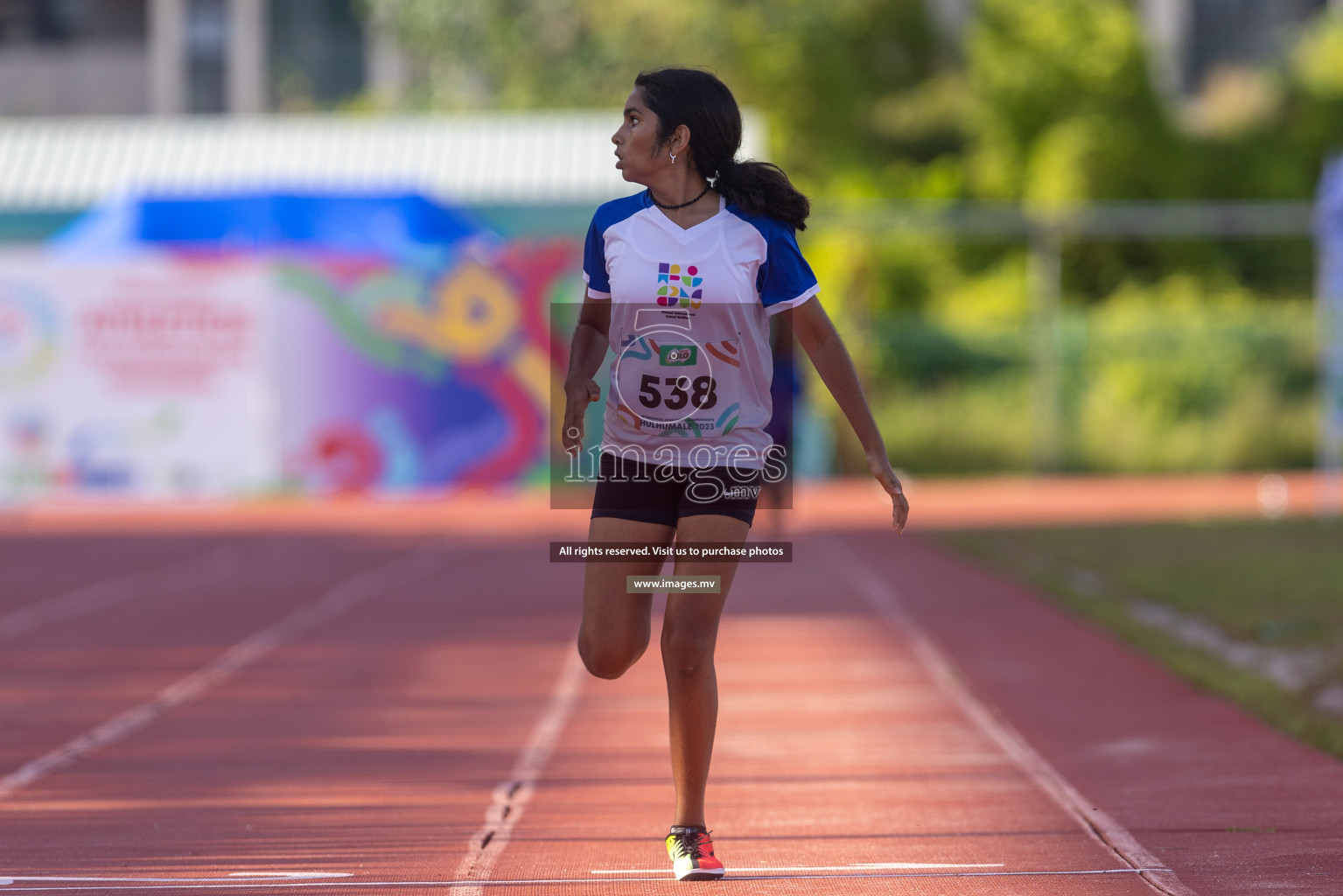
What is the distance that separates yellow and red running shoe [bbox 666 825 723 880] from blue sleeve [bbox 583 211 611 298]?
4.45 ft

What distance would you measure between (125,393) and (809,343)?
17.1 meters

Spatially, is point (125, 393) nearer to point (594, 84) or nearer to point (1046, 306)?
point (1046, 306)

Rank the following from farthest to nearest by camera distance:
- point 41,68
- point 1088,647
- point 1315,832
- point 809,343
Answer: point 41,68 < point 1088,647 < point 1315,832 < point 809,343

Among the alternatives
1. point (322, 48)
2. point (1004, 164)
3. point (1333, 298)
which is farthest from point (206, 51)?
point (1333, 298)

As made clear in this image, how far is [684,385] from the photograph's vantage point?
166 inches

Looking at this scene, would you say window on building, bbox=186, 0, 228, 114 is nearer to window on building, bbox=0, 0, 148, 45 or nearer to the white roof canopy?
window on building, bbox=0, 0, 148, 45

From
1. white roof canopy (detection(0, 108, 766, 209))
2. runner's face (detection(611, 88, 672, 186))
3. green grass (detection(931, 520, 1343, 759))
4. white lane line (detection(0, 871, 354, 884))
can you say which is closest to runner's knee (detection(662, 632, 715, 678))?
white lane line (detection(0, 871, 354, 884))

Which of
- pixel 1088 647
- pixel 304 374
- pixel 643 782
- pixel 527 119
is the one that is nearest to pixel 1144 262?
pixel 527 119

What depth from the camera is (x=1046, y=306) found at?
22.7 metres

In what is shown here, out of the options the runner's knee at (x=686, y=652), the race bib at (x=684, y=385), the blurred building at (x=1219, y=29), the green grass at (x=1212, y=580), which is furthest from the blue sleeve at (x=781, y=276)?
the blurred building at (x=1219, y=29)

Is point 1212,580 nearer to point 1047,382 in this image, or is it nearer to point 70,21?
point 1047,382

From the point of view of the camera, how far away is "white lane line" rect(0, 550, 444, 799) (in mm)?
6211

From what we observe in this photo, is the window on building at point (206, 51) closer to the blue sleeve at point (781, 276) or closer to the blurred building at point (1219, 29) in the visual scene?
the blurred building at point (1219, 29)

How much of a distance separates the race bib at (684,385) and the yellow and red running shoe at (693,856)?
996 millimetres
